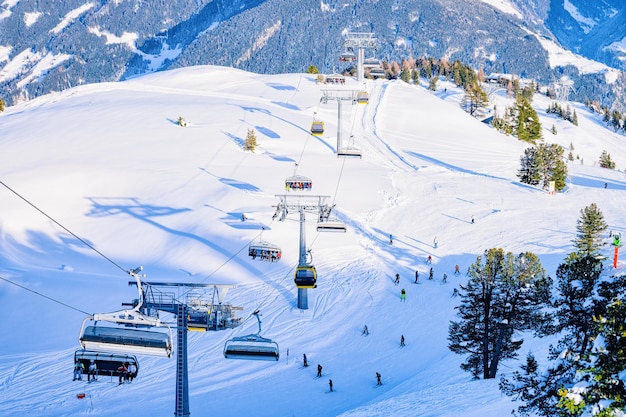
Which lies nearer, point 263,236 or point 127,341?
point 127,341

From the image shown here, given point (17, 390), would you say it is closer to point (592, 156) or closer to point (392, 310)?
point (392, 310)

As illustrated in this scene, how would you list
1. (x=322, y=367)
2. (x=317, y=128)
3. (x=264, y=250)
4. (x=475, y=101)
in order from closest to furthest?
(x=322, y=367)
(x=264, y=250)
(x=317, y=128)
(x=475, y=101)

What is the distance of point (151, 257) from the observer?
4372 cm

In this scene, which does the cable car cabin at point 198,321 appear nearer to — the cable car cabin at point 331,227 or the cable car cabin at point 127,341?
the cable car cabin at point 127,341

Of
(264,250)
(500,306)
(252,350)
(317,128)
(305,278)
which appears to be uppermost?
(317,128)

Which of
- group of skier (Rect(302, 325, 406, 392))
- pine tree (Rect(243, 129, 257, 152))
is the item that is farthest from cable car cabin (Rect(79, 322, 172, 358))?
pine tree (Rect(243, 129, 257, 152))

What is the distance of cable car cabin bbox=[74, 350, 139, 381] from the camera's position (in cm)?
1764

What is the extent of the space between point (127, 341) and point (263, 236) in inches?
1100

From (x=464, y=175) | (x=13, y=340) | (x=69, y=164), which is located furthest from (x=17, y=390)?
(x=464, y=175)

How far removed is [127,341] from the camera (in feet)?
55.7

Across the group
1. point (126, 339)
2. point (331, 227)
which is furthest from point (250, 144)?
point (126, 339)

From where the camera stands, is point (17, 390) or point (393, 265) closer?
point (17, 390)

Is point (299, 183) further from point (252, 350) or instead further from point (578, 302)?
point (578, 302)

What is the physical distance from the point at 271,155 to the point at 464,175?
1856 cm
